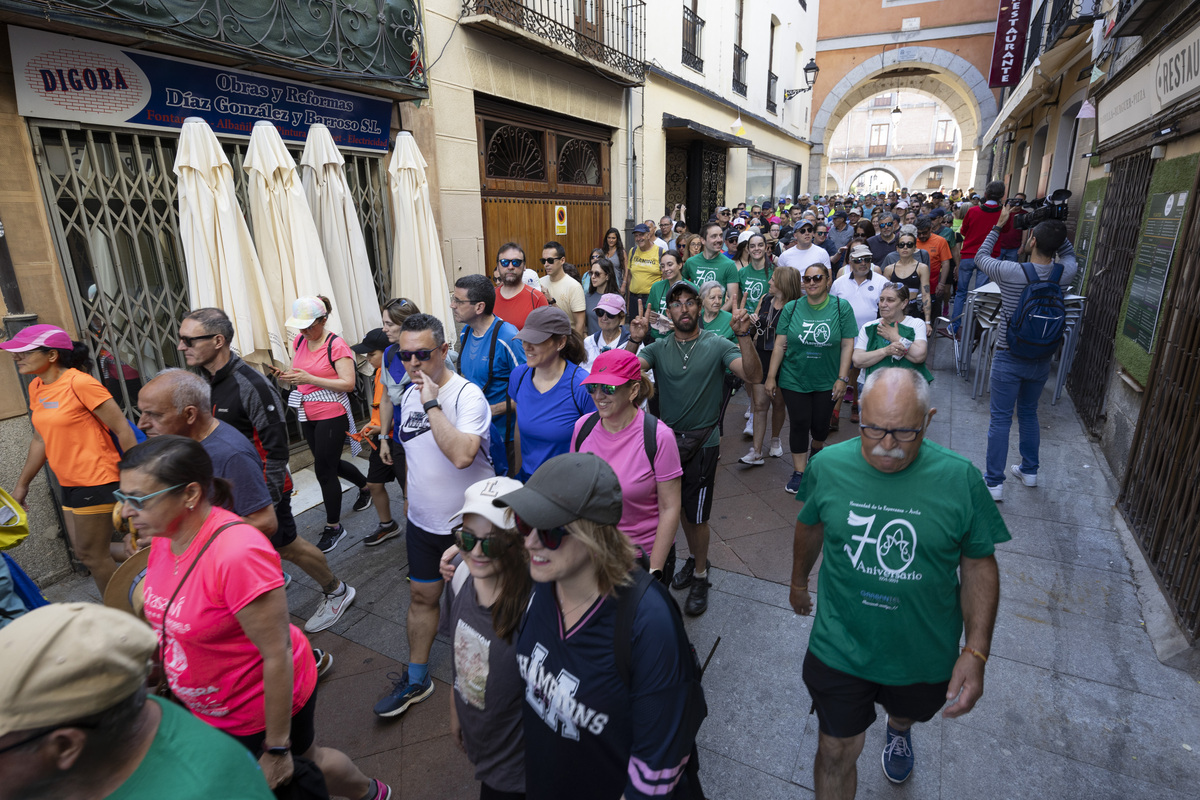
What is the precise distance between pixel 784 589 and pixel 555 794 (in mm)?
2627

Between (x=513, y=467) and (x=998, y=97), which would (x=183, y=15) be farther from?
(x=998, y=97)

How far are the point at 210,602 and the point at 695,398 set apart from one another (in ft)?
8.83

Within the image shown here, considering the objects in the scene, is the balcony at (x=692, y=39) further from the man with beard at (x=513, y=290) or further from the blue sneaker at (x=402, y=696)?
the blue sneaker at (x=402, y=696)

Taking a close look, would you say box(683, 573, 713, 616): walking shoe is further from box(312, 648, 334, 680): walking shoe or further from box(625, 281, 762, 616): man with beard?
box(312, 648, 334, 680): walking shoe

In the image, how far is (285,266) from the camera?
5.34m

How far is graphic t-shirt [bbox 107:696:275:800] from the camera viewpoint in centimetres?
120

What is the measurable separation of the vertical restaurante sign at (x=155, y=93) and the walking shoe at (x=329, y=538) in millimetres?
3365

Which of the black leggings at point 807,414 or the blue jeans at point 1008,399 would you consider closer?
the blue jeans at point 1008,399

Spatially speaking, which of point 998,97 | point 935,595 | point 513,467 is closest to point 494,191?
point 513,467

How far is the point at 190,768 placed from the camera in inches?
49.0

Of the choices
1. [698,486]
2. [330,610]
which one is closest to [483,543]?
[698,486]

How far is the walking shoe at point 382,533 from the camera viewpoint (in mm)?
4836

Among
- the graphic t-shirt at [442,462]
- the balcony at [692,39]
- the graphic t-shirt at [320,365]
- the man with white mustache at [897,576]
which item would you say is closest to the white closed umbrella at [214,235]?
the graphic t-shirt at [320,365]

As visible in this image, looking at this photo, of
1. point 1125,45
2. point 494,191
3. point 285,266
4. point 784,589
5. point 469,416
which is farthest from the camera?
point 494,191
